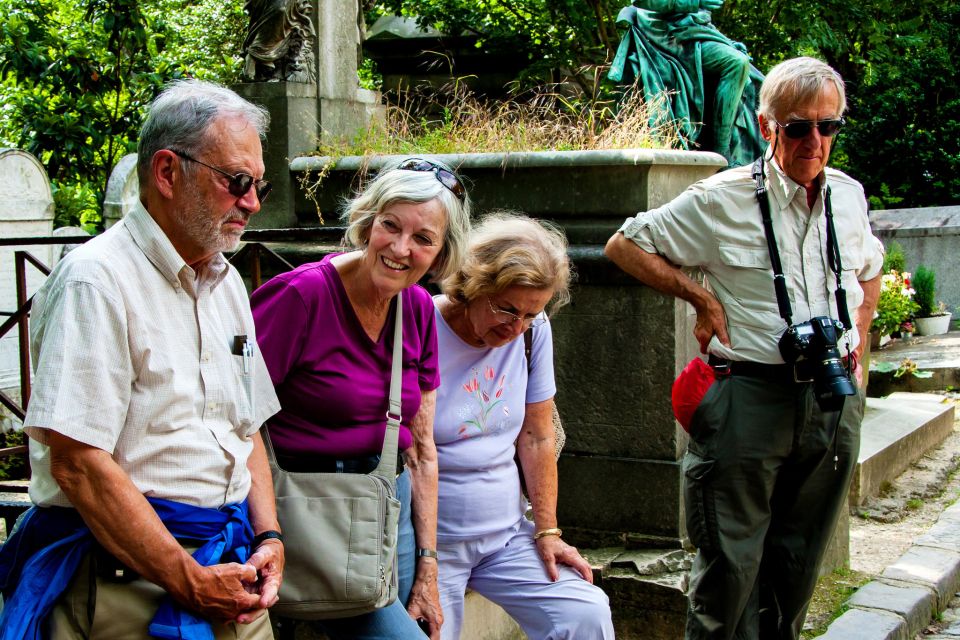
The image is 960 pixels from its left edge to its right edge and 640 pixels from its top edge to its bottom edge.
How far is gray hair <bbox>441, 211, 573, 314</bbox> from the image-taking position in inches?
115

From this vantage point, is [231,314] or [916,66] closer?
[231,314]

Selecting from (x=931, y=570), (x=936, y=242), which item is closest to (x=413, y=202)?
(x=931, y=570)

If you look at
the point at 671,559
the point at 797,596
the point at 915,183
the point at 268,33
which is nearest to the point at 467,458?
the point at 797,596

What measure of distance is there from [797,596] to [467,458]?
1.30m

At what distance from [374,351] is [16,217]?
6038mm

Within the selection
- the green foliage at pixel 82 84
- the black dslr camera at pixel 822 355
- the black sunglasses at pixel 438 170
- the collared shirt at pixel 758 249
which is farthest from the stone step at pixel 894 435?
the green foliage at pixel 82 84

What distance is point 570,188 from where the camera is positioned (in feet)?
14.5

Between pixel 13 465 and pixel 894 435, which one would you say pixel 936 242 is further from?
pixel 13 465

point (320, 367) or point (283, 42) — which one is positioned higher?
point (283, 42)

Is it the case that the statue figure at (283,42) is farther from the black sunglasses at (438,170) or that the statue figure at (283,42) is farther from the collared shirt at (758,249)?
the black sunglasses at (438,170)

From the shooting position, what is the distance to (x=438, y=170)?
2725 mm

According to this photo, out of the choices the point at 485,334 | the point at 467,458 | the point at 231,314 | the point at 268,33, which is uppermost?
the point at 268,33

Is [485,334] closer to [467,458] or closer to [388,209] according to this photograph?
[467,458]

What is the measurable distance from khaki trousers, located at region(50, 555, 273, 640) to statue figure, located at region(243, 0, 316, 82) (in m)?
3.81
